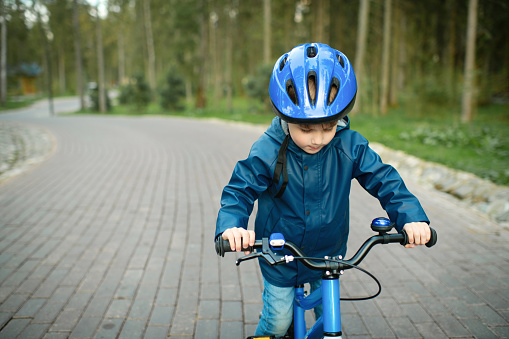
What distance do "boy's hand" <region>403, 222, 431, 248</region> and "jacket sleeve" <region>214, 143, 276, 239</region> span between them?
2.13 ft

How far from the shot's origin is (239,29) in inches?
1314

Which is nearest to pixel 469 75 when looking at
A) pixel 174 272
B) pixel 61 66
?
pixel 174 272

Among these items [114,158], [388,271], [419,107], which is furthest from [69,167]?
[419,107]

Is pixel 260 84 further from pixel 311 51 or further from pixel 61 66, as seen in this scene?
pixel 61 66

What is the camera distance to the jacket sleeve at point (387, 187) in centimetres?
167

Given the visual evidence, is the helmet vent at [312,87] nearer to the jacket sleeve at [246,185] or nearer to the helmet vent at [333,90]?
the helmet vent at [333,90]

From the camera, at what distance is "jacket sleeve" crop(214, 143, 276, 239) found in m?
1.75

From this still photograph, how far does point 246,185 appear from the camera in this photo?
179 cm

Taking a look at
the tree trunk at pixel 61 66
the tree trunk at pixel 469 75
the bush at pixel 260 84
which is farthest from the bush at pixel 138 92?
the tree trunk at pixel 61 66

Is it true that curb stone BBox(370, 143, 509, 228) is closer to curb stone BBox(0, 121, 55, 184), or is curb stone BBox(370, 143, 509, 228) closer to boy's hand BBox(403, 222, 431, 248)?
boy's hand BBox(403, 222, 431, 248)

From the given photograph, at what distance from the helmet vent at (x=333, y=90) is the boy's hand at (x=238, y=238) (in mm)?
633

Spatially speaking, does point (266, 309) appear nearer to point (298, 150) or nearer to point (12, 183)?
point (298, 150)

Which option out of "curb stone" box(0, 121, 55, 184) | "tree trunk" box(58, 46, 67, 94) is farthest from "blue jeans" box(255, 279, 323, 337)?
"tree trunk" box(58, 46, 67, 94)

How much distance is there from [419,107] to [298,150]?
14201mm
